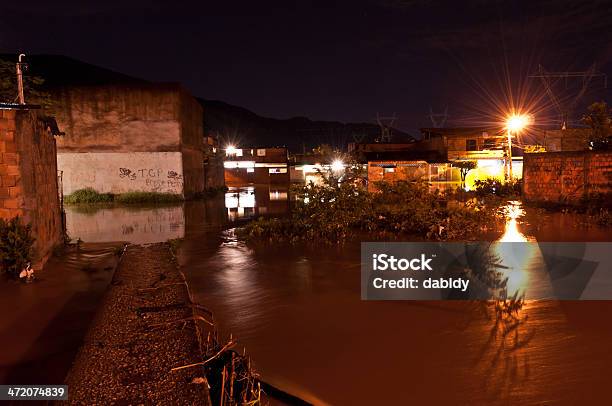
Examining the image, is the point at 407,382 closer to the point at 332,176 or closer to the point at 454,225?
the point at 454,225

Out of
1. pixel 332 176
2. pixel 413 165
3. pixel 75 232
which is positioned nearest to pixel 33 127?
pixel 75 232

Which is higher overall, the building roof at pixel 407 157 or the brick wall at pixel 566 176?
the building roof at pixel 407 157

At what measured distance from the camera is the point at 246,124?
15262 centimetres

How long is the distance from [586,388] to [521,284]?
3936mm

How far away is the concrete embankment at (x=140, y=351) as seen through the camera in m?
4.48

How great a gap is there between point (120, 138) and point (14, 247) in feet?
68.1

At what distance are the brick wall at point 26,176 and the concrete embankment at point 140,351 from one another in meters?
2.50

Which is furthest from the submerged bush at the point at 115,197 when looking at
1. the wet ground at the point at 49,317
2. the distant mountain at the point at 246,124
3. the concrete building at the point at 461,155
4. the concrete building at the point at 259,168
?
the distant mountain at the point at 246,124

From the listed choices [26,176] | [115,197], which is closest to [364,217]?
[26,176]

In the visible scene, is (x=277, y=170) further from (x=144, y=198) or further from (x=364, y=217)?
(x=364, y=217)

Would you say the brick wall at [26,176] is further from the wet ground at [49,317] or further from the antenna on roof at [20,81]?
the wet ground at [49,317]

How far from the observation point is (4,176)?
29.9 feet

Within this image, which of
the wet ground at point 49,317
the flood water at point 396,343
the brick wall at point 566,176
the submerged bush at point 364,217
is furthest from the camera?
the brick wall at point 566,176

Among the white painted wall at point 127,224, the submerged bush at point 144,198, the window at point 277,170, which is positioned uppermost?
the window at point 277,170
